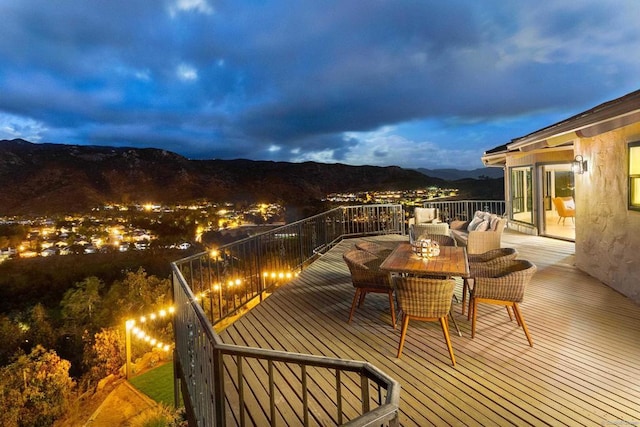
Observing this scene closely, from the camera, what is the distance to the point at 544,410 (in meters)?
2.37

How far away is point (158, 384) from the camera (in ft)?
40.6

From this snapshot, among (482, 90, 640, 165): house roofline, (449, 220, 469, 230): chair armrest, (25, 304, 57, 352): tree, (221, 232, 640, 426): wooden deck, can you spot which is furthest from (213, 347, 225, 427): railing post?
(25, 304, 57, 352): tree

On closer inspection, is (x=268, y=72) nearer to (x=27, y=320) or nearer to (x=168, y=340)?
(x=168, y=340)

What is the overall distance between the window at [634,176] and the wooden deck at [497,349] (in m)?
1.28

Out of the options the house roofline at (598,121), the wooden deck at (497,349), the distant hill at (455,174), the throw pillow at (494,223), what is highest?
the distant hill at (455,174)

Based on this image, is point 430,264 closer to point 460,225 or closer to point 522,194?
point 460,225

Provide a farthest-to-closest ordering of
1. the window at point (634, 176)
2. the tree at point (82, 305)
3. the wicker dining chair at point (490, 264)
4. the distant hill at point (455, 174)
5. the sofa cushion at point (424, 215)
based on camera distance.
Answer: the distant hill at point (455, 174) → the tree at point (82, 305) → the sofa cushion at point (424, 215) → the window at point (634, 176) → the wicker dining chair at point (490, 264)

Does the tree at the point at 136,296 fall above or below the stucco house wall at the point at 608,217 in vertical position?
below

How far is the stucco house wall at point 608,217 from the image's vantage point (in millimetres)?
4574

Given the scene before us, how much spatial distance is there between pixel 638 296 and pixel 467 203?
A: 799 centimetres

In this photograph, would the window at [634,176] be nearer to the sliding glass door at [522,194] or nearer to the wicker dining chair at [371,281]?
the wicker dining chair at [371,281]

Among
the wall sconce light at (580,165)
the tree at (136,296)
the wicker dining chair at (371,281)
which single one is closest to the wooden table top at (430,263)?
the wicker dining chair at (371,281)

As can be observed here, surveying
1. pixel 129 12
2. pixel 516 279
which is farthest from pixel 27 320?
pixel 516 279

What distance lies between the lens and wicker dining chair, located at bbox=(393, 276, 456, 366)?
314 cm
